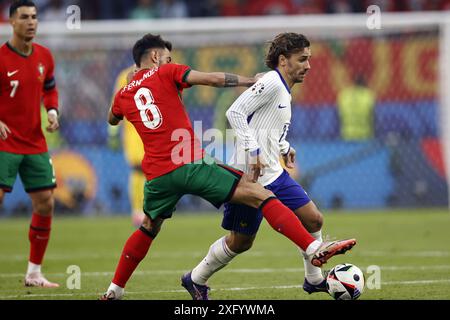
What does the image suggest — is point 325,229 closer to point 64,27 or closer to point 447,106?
point 447,106

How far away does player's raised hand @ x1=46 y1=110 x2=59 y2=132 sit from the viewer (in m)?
8.75

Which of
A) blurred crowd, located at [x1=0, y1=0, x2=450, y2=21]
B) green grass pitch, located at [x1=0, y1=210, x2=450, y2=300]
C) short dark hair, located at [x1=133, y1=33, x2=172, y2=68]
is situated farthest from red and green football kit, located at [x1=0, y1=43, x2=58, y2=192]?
blurred crowd, located at [x1=0, y1=0, x2=450, y2=21]

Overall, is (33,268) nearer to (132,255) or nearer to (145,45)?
(132,255)

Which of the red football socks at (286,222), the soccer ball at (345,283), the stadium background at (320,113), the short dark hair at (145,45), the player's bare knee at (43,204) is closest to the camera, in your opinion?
the red football socks at (286,222)

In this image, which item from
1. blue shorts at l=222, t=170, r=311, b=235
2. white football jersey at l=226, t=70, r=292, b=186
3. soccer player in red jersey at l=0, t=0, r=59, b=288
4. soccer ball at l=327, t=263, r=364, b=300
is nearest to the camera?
soccer ball at l=327, t=263, r=364, b=300

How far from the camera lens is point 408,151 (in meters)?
16.2

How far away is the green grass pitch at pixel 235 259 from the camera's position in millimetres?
7864

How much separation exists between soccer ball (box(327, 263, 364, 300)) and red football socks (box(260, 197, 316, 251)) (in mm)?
366

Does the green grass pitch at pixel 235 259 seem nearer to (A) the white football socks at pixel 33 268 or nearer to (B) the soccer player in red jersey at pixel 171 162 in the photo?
(A) the white football socks at pixel 33 268

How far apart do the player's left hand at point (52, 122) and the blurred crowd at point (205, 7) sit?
9.99 meters

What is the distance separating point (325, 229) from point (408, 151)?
405 cm

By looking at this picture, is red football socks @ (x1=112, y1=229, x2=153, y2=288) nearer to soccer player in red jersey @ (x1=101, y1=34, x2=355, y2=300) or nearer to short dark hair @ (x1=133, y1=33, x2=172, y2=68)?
soccer player in red jersey @ (x1=101, y1=34, x2=355, y2=300)

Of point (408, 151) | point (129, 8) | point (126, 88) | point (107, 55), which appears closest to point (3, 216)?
point (107, 55)

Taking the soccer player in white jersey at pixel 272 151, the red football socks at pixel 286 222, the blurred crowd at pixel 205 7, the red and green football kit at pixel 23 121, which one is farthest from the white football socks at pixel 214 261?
the blurred crowd at pixel 205 7
